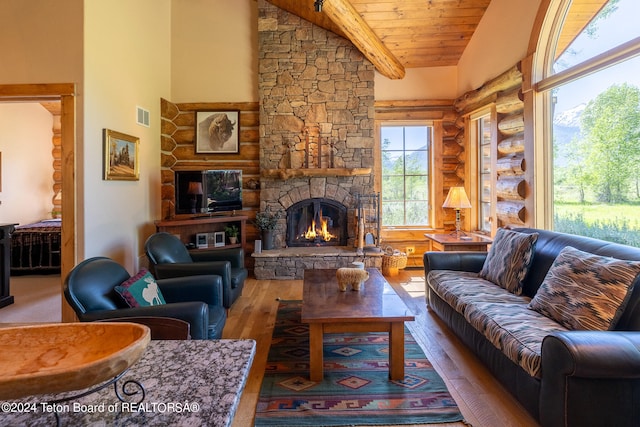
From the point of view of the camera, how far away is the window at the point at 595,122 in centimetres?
274

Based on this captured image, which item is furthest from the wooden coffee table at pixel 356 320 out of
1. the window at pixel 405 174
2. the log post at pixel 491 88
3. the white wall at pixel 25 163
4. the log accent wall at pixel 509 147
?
the white wall at pixel 25 163

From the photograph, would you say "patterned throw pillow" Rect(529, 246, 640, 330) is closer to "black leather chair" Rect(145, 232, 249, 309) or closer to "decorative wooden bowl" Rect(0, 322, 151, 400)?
"decorative wooden bowl" Rect(0, 322, 151, 400)

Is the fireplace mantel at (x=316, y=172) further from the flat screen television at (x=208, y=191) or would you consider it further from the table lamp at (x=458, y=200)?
the table lamp at (x=458, y=200)

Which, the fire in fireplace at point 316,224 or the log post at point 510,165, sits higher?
the log post at point 510,165

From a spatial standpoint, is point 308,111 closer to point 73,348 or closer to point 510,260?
point 510,260

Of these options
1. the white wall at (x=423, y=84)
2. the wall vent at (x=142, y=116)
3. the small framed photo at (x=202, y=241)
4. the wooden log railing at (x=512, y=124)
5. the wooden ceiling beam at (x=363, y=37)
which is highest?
the wooden ceiling beam at (x=363, y=37)

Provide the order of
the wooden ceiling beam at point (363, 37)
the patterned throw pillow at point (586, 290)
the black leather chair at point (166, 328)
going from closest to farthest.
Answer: the black leather chair at point (166, 328) → the patterned throw pillow at point (586, 290) → the wooden ceiling beam at point (363, 37)

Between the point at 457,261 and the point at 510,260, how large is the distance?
2.17 feet

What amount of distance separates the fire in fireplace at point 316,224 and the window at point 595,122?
9.21 feet

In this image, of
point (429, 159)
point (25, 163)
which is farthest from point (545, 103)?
point (25, 163)

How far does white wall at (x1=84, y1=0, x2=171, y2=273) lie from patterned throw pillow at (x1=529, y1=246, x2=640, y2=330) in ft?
13.1

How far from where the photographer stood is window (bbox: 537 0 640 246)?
2.74 m

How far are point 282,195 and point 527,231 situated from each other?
334 centimetres

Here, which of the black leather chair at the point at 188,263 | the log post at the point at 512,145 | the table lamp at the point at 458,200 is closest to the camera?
the black leather chair at the point at 188,263
